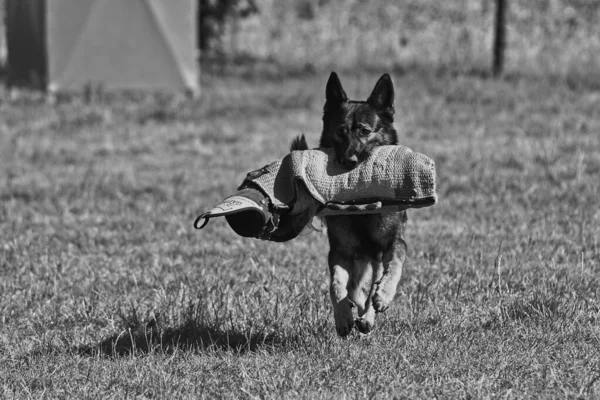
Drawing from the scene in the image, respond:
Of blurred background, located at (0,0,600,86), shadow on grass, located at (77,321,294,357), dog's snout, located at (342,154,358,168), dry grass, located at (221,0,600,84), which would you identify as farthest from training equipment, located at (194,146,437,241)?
dry grass, located at (221,0,600,84)

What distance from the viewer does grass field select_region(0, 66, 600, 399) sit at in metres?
4.09

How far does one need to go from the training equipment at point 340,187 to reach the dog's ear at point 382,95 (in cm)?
46

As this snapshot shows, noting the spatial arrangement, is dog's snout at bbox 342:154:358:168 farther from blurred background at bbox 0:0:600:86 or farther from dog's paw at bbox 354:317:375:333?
blurred background at bbox 0:0:600:86

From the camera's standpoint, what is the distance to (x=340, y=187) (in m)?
4.39

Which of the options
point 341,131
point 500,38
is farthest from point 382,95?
point 500,38

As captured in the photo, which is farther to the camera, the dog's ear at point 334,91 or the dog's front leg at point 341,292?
the dog's ear at point 334,91

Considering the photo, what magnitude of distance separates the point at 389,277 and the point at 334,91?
100 cm

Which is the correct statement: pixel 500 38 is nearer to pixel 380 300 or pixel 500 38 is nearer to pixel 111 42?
pixel 111 42

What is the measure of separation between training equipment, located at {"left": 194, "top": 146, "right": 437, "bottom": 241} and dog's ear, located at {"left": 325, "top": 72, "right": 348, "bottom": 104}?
511 millimetres

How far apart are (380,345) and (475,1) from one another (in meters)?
15.7

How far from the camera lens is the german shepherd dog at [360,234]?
14.3ft

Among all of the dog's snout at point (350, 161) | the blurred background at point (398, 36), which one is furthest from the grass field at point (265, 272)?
the blurred background at point (398, 36)

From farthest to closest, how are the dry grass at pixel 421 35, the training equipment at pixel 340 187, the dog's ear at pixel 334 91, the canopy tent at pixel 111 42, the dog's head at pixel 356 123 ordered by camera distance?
the dry grass at pixel 421 35 → the canopy tent at pixel 111 42 → the dog's ear at pixel 334 91 → the dog's head at pixel 356 123 → the training equipment at pixel 340 187

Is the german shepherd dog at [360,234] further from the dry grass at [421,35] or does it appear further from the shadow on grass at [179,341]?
the dry grass at [421,35]
